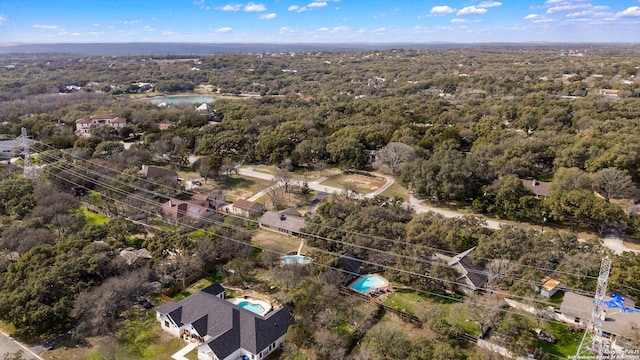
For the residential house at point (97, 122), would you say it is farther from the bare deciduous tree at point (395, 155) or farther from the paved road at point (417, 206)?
the bare deciduous tree at point (395, 155)

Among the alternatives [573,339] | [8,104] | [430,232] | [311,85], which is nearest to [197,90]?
[311,85]

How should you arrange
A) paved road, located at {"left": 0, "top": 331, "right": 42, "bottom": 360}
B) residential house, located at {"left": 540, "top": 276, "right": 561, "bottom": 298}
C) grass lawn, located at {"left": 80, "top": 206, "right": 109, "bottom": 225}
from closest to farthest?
1. paved road, located at {"left": 0, "top": 331, "right": 42, "bottom": 360}
2. residential house, located at {"left": 540, "top": 276, "right": 561, "bottom": 298}
3. grass lawn, located at {"left": 80, "top": 206, "right": 109, "bottom": 225}

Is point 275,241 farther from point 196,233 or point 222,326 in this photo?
point 222,326

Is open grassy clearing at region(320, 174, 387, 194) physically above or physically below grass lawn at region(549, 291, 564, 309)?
above

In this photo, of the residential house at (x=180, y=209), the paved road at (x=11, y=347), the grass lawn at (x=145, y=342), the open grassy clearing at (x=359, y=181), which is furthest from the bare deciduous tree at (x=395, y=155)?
the paved road at (x=11, y=347)

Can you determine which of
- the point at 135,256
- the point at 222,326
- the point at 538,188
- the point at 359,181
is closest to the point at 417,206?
the point at 359,181

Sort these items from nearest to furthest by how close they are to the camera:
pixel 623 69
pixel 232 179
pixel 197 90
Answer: pixel 232 179 → pixel 623 69 → pixel 197 90

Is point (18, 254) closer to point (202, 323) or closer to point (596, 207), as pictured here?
point (202, 323)

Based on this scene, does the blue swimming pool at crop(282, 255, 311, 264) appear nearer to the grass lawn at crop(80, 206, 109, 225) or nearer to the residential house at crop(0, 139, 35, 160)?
the grass lawn at crop(80, 206, 109, 225)

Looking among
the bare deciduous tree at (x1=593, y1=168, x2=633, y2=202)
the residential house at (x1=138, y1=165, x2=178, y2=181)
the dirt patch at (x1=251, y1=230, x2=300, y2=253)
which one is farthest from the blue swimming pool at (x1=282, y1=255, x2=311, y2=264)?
the bare deciduous tree at (x1=593, y1=168, x2=633, y2=202)
